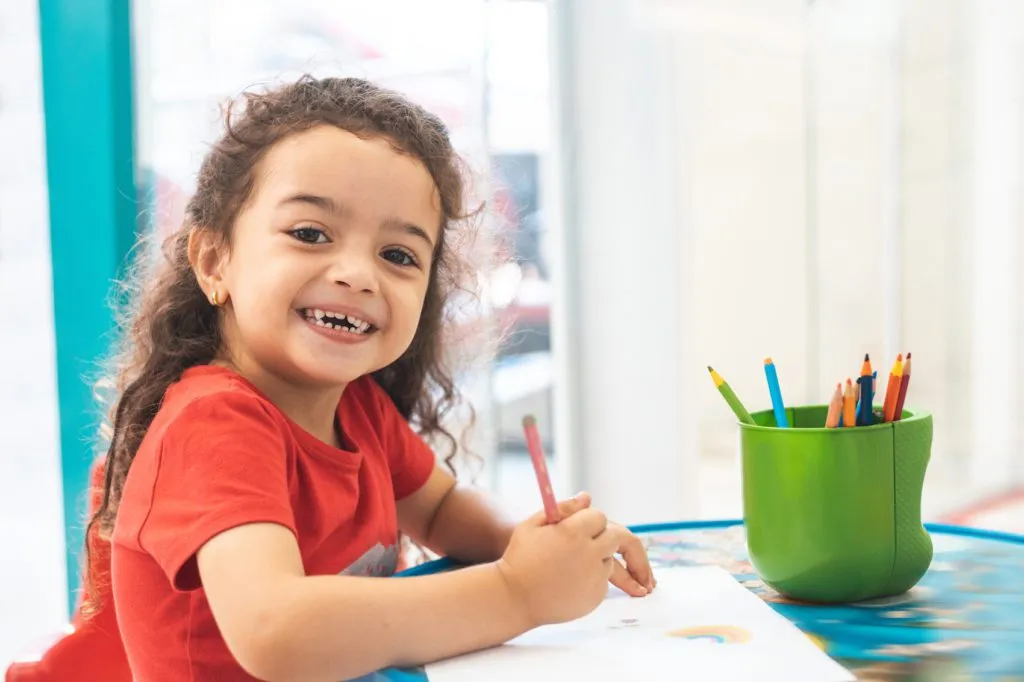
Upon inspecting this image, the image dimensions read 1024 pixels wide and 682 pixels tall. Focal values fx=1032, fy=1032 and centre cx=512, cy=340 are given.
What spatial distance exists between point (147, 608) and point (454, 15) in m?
1.54

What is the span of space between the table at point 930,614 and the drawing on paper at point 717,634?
0.04m

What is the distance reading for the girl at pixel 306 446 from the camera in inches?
23.0

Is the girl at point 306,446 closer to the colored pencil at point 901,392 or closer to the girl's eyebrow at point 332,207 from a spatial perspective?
the girl's eyebrow at point 332,207

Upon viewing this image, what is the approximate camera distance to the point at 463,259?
3.22 feet

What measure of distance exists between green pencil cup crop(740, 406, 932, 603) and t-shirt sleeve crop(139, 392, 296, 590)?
0.31 metres

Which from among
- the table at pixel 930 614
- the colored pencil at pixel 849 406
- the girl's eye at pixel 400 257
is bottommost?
the table at pixel 930 614

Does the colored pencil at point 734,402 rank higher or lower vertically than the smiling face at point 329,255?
lower

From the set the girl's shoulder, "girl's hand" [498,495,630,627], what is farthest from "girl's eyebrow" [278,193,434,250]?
"girl's hand" [498,495,630,627]

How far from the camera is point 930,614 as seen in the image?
2.15 feet

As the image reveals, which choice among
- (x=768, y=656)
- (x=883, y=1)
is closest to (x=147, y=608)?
(x=768, y=656)

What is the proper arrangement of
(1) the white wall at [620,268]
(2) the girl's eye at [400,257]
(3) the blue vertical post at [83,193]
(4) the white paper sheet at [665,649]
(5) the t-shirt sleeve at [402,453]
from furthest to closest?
(1) the white wall at [620,268] → (3) the blue vertical post at [83,193] → (5) the t-shirt sleeve at [402,453] → (2) the girl's eye at [400,257] → (4) the white paper sheet at [665,649]

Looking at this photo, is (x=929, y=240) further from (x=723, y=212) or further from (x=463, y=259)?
(x=463, y=259)

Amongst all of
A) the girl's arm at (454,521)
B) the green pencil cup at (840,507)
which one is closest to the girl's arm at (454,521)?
the girl's arm at (454,521)

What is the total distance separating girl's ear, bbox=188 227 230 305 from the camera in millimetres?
794
